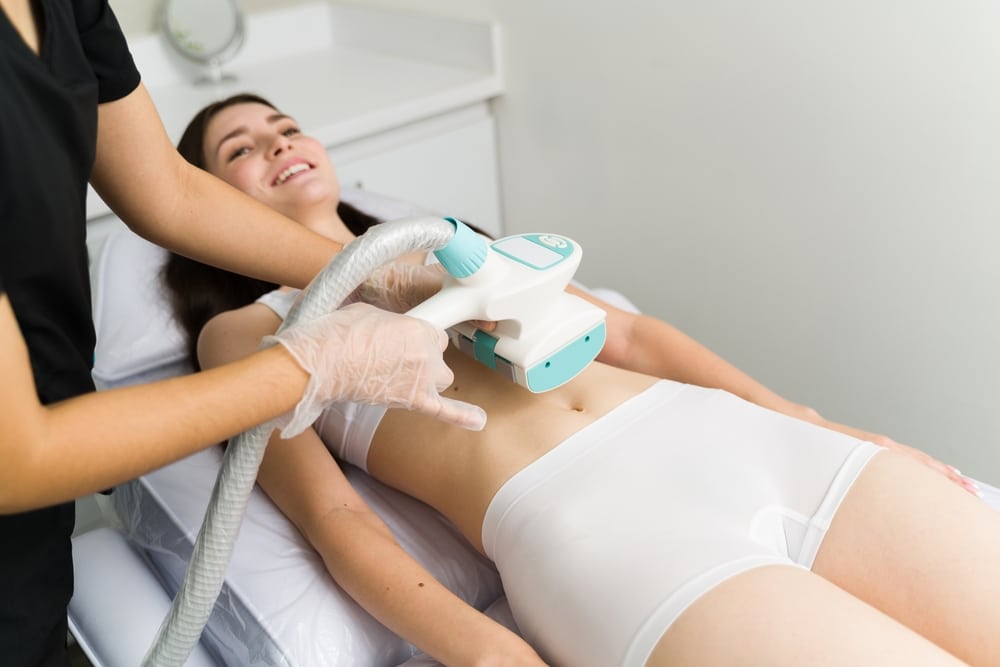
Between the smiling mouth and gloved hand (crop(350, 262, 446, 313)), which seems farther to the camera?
the smiling mouth

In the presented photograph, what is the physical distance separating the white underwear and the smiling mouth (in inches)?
27.4

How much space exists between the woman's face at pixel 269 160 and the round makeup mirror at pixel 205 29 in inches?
33.4

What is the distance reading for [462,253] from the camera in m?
1.06

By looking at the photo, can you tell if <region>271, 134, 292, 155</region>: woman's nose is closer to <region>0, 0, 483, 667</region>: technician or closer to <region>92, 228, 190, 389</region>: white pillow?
<region>92, 228, 190, 389</region>: white pillow

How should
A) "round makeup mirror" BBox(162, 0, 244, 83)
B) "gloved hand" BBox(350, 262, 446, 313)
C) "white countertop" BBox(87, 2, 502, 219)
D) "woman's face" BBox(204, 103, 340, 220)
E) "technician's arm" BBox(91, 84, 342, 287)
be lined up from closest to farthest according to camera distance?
1. "technician's arm" BBox(91, 84, 342, 287)
2. "gloved hand" BBox(350, 262, 446, 313)
3. "woman's face" BBox(204, 103, 340, 220)
4. "white countertop" BBox(87, 2, 502, 219)
5. "round makeup mirror" BBox(162, 0, 244, 83)

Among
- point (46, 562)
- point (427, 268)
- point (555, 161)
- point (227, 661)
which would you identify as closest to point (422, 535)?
point (227, 661)

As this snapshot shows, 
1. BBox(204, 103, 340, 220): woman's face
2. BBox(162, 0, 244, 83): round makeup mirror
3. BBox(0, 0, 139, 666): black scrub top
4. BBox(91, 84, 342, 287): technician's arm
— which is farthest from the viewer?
BBox(162, 0, 244, 83): round makeup mirror

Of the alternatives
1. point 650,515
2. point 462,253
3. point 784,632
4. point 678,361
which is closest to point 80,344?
point 462,253

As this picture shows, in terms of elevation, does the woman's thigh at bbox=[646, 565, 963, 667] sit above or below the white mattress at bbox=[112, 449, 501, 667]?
above

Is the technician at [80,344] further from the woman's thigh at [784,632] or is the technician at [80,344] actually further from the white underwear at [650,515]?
the woman's thigh at [784,632]

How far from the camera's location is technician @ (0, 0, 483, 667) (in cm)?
75

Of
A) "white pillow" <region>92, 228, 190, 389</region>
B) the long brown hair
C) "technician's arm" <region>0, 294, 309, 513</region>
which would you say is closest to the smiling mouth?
the long brown hair

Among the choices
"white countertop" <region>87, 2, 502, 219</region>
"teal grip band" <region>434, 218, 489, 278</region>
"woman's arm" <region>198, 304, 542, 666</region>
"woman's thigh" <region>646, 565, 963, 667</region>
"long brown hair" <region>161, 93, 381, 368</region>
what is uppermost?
"teal grip band" <region>434, 218, 489, 278</region>

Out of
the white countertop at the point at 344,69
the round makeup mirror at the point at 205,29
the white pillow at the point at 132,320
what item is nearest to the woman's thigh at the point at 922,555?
the white pillow at the point at 132,320
